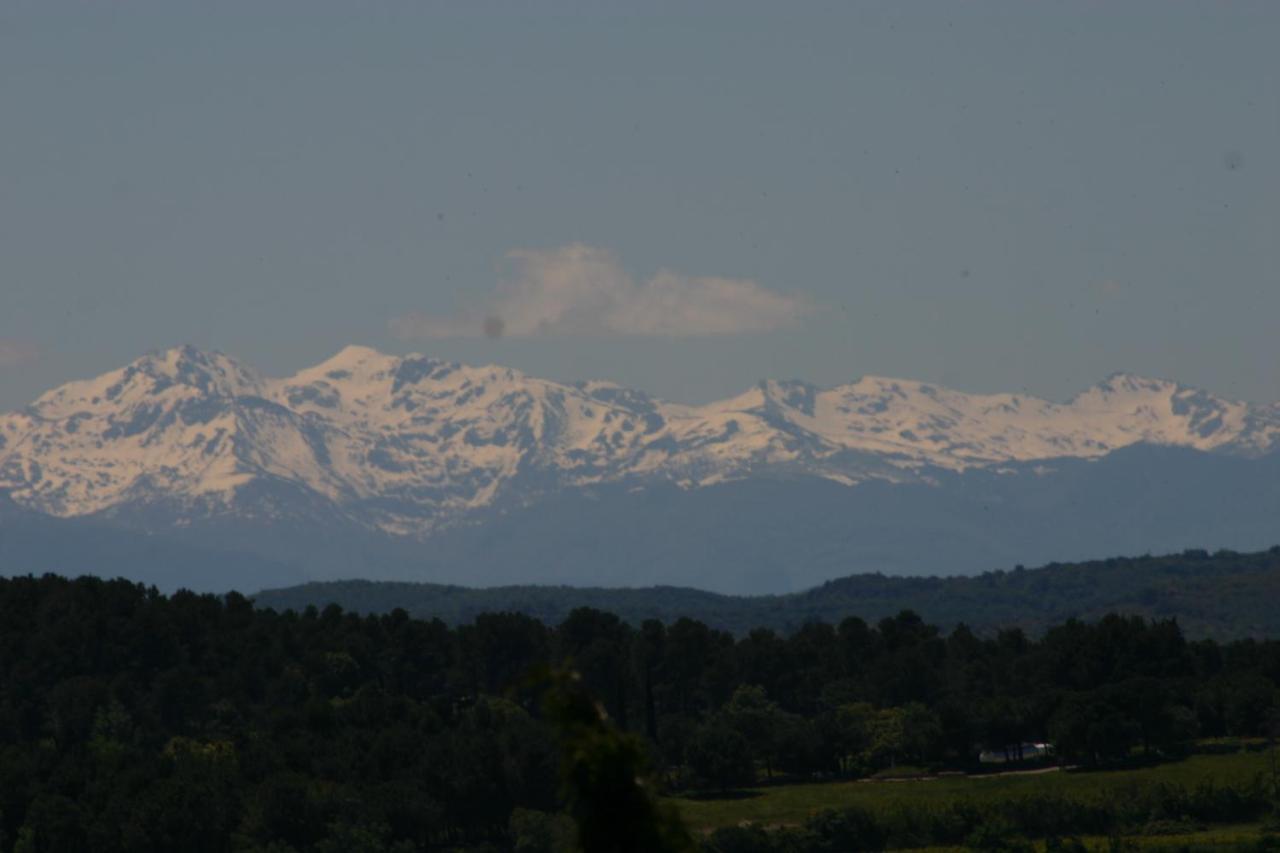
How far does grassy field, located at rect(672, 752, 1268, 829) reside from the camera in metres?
176

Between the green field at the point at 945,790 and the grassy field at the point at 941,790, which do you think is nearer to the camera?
the green field at the point at 945,790

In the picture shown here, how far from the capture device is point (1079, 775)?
188750mm

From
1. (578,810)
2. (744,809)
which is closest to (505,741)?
(744,809)

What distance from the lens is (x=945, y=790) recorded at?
185500 mm

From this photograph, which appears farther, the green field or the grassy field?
the grassy field

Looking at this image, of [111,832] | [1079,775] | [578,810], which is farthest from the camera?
[1079,775]

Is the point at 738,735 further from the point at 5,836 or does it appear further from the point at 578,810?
the point at 578,810

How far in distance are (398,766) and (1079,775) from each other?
6096 centimetres

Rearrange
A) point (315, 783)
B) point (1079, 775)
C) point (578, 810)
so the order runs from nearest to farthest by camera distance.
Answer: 1. point (578, 810)
2. point (315, 783)
3. point (1079, 775)

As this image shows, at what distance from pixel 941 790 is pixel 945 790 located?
406 millimetres

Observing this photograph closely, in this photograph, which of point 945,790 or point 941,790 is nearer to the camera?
point 945,790

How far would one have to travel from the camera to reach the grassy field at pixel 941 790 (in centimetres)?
17612

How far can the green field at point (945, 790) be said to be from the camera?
176 meters

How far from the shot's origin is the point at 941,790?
18575 cm
